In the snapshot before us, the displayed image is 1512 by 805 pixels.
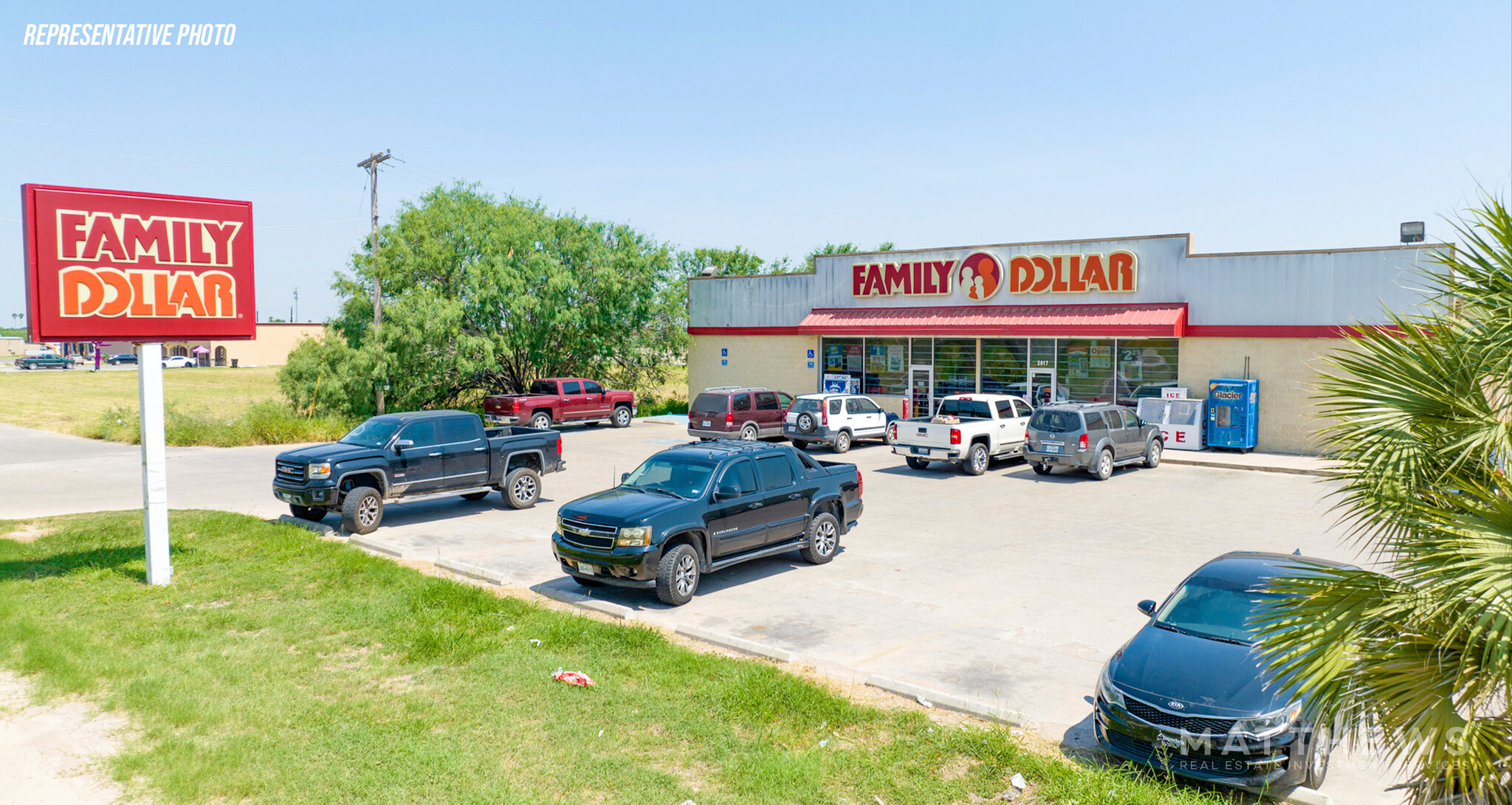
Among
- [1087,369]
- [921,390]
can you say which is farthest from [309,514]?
[1087,369]

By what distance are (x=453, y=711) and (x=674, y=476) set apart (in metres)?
5.00

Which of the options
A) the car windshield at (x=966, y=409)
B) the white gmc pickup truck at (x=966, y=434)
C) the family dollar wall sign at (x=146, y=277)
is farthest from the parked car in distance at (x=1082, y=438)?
the family dollar wall sign at (x=146, y=277)

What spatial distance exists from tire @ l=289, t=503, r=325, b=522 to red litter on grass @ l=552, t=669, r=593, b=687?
392 inches

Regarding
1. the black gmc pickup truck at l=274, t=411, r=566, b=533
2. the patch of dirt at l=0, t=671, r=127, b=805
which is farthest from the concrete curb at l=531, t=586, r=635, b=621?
the black gmc pickup truck at l=274, t=411, r=566, b=533

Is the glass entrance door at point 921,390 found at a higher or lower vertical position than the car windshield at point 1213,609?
higher

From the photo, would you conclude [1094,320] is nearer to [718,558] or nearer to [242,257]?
[718,558]

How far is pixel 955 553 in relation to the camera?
13711 mm

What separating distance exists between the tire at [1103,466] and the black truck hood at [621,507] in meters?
12.6

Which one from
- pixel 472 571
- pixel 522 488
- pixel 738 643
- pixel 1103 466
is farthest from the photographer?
pixel 1103 466

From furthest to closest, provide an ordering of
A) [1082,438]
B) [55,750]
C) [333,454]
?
[1082,438], [333,454], [55,750]

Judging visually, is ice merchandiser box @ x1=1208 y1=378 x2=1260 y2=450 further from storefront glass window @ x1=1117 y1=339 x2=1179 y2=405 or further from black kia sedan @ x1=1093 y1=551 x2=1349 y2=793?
black kia sedan @ x1=1093 y1=551 x2=1349 y2=793

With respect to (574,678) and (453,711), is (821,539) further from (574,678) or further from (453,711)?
(453,711)

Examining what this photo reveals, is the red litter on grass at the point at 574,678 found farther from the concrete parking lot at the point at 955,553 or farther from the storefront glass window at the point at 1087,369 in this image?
the storefront glass window at the point at 1087,369

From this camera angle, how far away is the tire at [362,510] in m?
15.3
